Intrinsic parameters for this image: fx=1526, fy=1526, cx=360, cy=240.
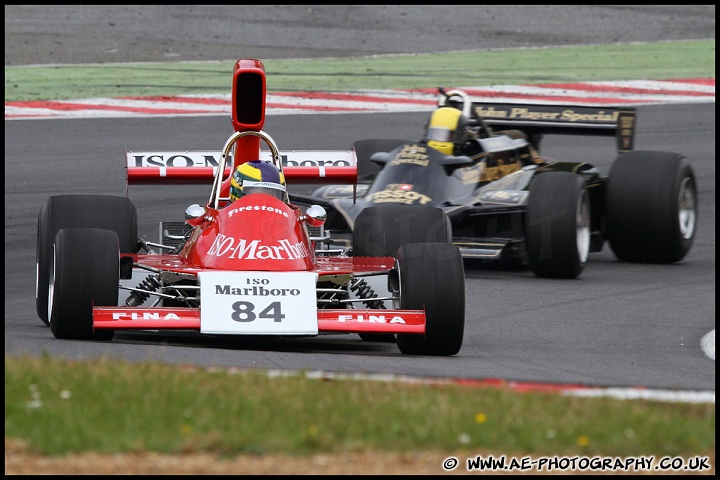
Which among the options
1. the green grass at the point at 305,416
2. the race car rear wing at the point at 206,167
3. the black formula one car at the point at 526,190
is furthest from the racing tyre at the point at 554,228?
the green grass at the point at 305,416

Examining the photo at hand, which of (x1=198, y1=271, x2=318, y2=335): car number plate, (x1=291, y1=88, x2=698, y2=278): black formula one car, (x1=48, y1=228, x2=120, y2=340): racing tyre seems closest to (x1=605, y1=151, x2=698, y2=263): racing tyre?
(x1=291, y1=88, x2=698, y2=278): black formula one car

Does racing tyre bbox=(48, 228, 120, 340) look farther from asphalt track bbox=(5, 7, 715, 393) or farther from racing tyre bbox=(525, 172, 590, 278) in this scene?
racing tyre bbox=(525, 172, 590, 278)

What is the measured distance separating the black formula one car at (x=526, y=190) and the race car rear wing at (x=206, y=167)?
1418 millimetres

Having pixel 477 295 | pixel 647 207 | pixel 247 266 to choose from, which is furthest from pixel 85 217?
pixel 647 207

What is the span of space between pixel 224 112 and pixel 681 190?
779 cm

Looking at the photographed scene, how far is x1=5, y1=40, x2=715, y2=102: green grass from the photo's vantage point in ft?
68.5

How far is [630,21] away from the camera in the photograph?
2697cm

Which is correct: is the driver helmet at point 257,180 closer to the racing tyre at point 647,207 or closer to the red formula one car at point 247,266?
the red formula one car at point 247,266

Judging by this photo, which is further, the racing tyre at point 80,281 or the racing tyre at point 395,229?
the racing tyre at point 395,229

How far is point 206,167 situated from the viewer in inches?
410

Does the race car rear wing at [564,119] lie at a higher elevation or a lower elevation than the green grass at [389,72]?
lower

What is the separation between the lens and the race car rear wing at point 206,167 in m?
10.4

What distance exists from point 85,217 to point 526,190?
428 cm

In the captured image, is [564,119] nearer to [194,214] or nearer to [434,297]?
[194,214]
